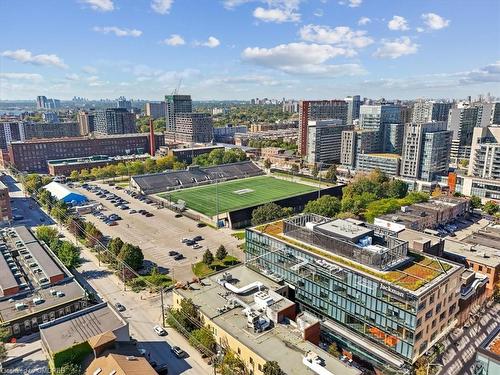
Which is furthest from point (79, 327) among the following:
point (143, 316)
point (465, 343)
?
point (465, 343)

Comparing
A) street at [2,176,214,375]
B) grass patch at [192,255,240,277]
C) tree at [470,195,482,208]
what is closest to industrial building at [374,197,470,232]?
tree at [470,195,482,208]

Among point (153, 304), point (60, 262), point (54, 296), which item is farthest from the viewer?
point (60, 262)

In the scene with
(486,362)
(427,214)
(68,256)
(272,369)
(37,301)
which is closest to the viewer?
(486,362)

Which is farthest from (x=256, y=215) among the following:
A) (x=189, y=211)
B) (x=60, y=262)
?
(x=60, y=262)

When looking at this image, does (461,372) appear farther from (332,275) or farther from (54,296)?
(54,296)

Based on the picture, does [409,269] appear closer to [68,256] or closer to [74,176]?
[68,256]

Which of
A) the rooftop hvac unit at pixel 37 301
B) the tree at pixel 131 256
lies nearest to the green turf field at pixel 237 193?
the tree at pixel 131 256
